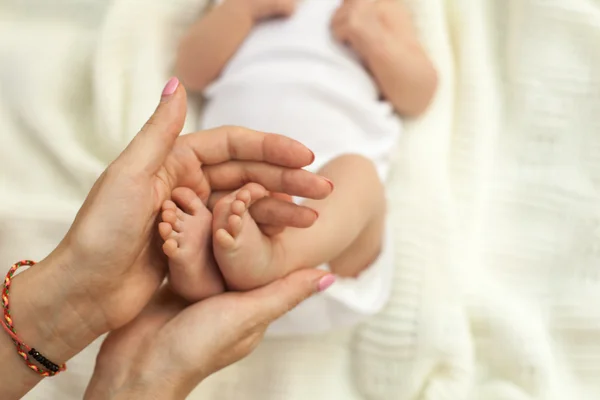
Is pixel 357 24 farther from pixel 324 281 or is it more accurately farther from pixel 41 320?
pixel 41 320

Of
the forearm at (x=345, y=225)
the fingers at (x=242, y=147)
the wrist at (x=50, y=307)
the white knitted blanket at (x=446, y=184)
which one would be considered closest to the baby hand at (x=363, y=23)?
the white knitted blanket at (x=446, y=184)

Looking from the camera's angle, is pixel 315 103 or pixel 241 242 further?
pixel 315 103

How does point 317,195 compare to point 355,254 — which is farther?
point 355,254

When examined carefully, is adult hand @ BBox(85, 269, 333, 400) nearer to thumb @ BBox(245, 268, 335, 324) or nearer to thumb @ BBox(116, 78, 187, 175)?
thumb @ BBox(245, 268, 335, 324)

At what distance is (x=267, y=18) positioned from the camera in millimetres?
1093

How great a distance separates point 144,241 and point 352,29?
551 millimetres

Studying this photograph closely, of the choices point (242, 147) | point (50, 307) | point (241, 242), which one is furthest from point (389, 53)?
point (50, 307)

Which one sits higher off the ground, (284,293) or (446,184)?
(284,293)

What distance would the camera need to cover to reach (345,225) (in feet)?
2.65

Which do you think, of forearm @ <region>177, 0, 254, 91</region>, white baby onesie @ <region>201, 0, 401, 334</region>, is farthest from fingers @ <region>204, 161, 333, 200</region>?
forearm @ <region>177, 0, 254, 91</region>

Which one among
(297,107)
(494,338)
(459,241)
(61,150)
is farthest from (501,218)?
(61,150)

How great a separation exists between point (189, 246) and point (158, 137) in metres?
0.12

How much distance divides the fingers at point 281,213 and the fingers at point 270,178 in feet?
0.06

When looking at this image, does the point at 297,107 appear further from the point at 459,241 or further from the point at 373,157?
the point at 459,241
